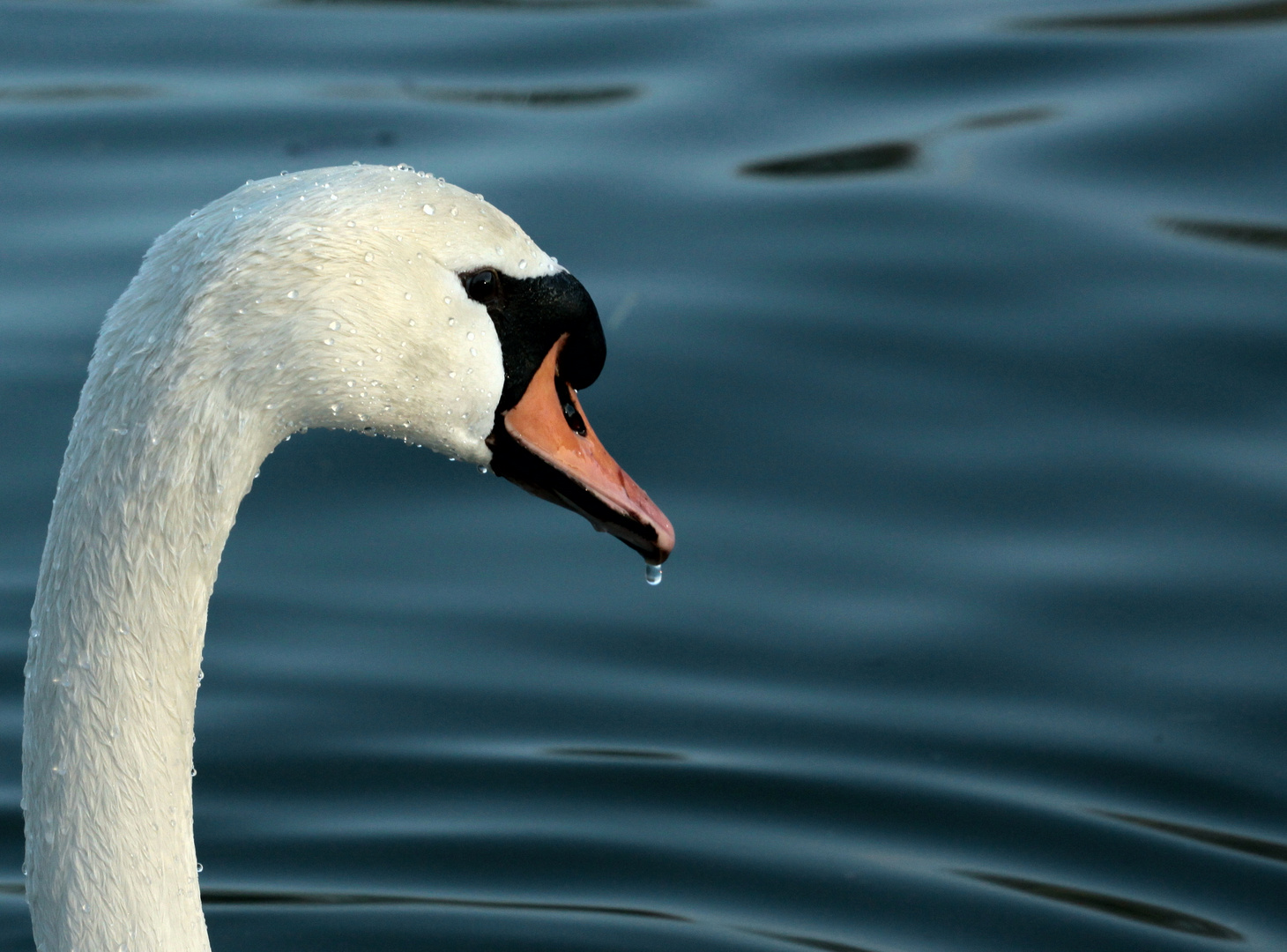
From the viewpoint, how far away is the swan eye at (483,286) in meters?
3.49

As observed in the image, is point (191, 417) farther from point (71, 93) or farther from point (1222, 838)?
point (71, 93)

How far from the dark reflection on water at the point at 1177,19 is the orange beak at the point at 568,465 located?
589 cm

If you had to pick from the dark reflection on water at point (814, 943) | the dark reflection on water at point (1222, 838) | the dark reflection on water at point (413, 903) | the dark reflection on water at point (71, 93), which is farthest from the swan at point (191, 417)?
the dark reflection on water at point (71, 93)

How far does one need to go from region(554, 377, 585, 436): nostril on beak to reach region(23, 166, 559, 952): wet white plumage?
0.22m

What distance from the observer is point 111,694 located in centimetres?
344

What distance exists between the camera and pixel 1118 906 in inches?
197

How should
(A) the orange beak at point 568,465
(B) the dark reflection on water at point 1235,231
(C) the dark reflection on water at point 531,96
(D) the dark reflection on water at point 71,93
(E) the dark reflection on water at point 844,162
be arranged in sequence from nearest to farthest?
(A) the orange beak at point 568,465 → (B) the dark reflection on water at point 1235,231 → (E) the dark reflection on water at point 844,162 → (C) the dark reflection on water at point 531,96 → (D) the dark reflection on water at point 71,93

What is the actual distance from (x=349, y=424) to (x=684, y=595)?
260 centimetres

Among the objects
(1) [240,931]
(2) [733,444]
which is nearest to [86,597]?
(1) [240,931]

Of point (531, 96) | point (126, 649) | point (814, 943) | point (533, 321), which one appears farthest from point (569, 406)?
point (531, 96)

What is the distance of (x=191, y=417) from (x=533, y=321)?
2.31 ft

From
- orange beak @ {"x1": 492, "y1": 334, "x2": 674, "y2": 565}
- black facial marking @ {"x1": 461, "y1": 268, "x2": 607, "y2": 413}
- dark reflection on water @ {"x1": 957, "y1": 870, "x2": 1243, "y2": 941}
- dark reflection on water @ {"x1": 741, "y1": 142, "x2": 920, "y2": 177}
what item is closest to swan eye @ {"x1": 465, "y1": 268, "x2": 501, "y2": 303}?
black facial marking @ {"x1": 461, "y1": 268, "x2": 607, "y2": 413}

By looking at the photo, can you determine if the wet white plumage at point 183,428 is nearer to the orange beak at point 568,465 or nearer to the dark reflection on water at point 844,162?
the orange beak at point 568,465

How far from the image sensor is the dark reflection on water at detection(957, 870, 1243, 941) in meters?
4.89
